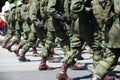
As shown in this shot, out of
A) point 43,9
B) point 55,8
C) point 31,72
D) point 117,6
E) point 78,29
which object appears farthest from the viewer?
point 43,9

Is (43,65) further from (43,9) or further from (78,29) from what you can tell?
(78,29)

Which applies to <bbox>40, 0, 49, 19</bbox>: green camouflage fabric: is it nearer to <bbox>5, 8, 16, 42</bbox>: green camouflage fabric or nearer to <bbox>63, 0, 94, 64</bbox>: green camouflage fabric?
<bbox>63, 0, 94, 64</bbox>: green camouflage fabric

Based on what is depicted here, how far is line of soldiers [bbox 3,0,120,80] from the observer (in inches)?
260

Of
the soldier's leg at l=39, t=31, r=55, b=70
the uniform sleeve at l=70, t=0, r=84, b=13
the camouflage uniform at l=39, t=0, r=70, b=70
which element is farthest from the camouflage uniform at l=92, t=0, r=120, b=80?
the soldier's leg at l=39, t=31, r=55, b=70

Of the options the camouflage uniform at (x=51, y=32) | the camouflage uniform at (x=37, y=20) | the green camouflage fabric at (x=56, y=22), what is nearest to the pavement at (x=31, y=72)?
the camouflage uniform at (x=51, y=32)

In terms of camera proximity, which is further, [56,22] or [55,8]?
[56,22]

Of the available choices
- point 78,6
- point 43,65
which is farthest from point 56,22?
point 78,6

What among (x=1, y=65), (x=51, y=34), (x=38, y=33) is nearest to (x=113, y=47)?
(x=51, y=34)

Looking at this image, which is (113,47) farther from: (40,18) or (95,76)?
(40,18)

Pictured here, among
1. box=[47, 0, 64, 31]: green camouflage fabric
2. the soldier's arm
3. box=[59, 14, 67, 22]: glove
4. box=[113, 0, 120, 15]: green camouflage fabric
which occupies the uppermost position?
box=[113, 0, 120, 15]: green camouflage fabric

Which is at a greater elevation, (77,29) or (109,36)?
(109,36)

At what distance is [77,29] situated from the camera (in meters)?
8.12

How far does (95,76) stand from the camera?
675 cm

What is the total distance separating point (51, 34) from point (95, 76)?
3505 millimetres
